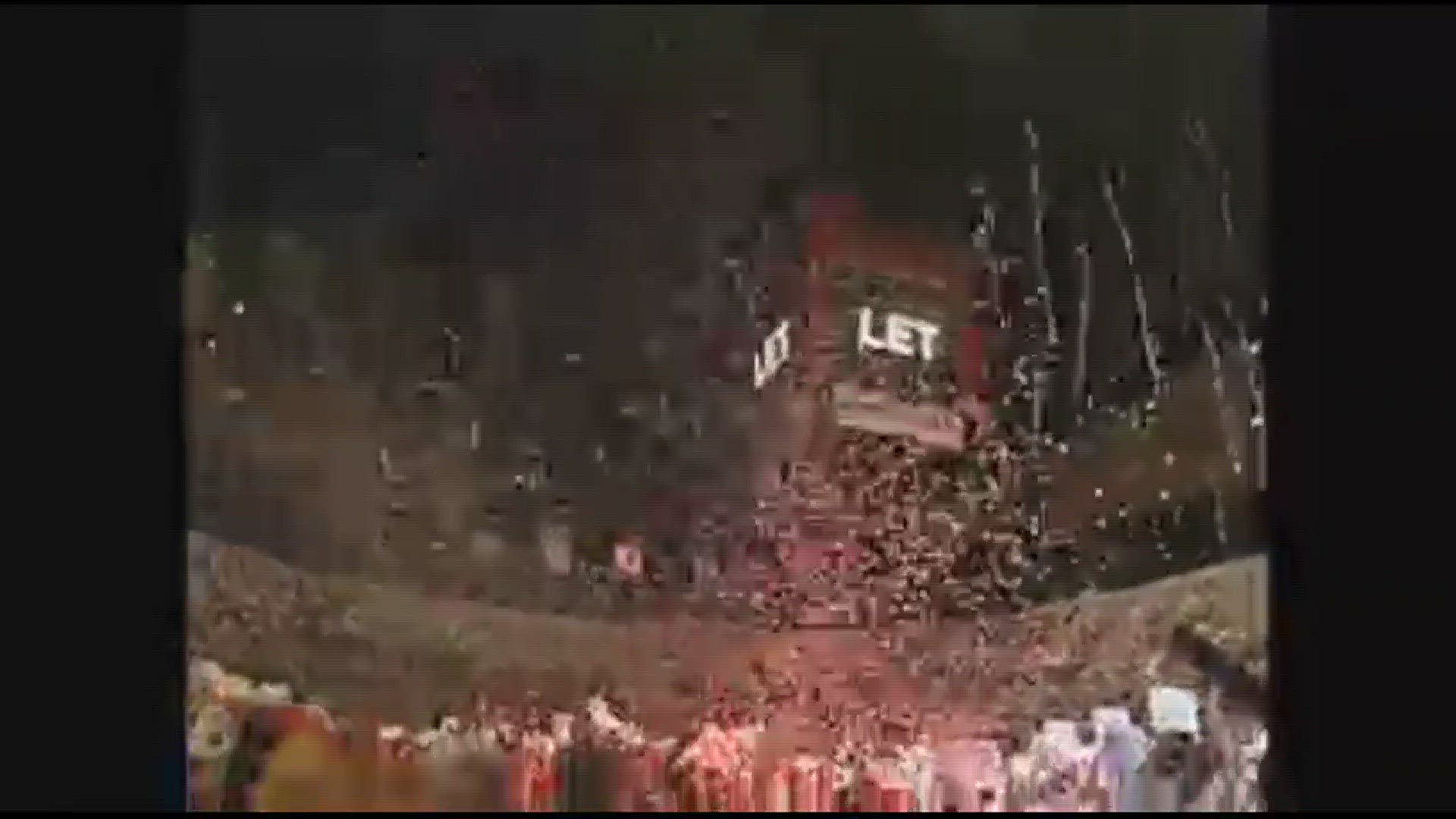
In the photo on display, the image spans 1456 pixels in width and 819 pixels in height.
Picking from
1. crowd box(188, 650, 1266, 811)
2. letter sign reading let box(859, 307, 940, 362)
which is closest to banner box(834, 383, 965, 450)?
letter sign reading let box(859, 307, 940, 362)

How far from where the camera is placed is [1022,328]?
1.50 meters

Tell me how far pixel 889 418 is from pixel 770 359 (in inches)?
4.2

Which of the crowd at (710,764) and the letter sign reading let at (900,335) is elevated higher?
the letter sign reading let at (900,335)

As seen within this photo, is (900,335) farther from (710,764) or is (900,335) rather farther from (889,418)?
(710,764)

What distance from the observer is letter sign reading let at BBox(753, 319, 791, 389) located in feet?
4.94

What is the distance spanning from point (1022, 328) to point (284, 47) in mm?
616

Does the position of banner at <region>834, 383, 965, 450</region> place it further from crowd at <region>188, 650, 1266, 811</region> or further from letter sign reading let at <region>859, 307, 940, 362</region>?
crowd at <region>188, 650, 1266, 811</region>

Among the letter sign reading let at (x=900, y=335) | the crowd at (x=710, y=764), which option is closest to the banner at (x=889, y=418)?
the letter sign reading let at (x=900, y=335)

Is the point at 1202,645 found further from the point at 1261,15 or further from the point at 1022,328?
the point at 1261,15

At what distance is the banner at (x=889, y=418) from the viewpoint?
1.51 meters

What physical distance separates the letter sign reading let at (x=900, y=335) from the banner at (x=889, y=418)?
0.04 meters

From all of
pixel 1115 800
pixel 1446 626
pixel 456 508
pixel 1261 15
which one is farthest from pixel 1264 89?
pixel 456 508

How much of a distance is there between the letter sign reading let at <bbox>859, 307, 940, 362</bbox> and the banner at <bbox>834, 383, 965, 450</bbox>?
36 mm

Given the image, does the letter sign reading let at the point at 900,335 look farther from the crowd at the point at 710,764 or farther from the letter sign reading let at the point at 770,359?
the crowd at the point at 710,764
